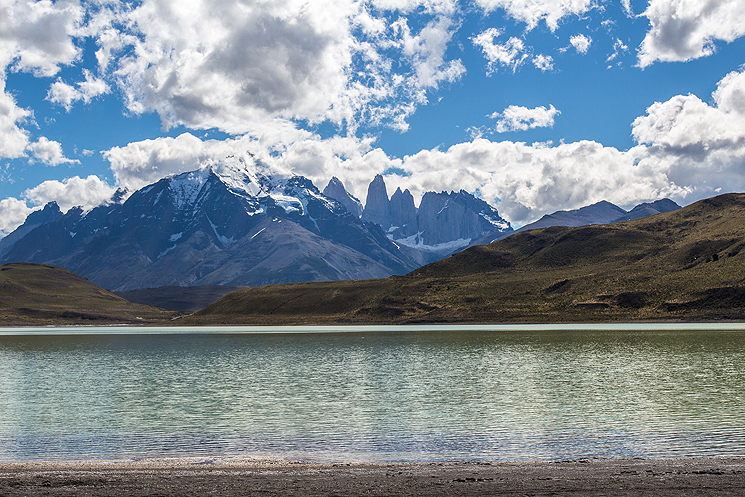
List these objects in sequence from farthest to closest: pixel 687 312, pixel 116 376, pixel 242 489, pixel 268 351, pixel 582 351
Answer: pixel 687 312
pixel 268 351
pixel 582 351
pixel 116 376
pixel 242 489

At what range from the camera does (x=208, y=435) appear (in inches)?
1239

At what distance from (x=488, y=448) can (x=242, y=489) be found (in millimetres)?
12632

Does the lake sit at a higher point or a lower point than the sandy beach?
lower

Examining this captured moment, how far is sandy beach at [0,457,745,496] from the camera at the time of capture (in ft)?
63.8

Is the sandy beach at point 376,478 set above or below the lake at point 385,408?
above

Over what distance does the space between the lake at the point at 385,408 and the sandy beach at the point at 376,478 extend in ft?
7.61

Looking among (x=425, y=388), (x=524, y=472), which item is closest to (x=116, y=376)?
(x=425, y=388)

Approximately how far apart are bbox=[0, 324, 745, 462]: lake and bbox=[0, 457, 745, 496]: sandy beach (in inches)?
91.3

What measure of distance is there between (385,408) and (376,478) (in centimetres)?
1779

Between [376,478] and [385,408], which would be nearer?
[376,478]

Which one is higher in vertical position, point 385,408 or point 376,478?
point 376,478

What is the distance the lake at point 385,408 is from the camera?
28.0 metres

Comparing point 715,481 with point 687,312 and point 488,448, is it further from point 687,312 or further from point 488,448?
point 687,312

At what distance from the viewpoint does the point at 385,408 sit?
129 ft
